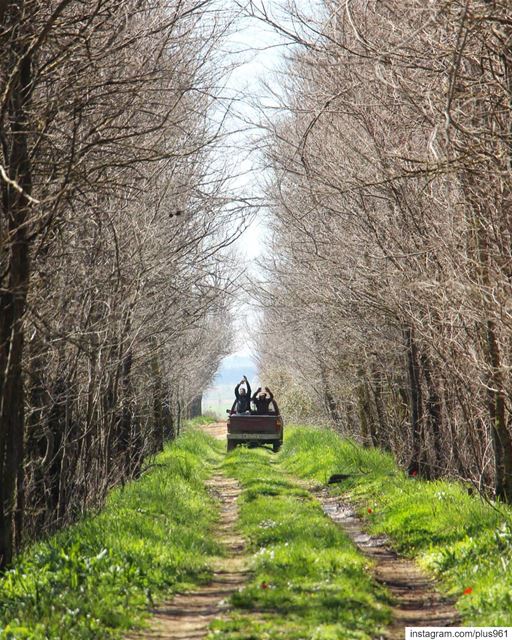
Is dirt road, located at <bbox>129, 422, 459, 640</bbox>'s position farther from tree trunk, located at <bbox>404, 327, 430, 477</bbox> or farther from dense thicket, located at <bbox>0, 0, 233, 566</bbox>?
tree trunk, located at <bbox>404, 327, 430, 477</bbox>

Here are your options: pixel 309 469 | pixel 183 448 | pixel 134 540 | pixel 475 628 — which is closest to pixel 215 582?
pixel 134 540

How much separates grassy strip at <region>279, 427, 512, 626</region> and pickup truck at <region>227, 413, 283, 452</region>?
1202 centimetres

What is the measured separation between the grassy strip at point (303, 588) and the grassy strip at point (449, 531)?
73 centimetres

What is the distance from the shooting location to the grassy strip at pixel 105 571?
6.80 meters

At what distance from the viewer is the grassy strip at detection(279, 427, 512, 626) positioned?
7284mm

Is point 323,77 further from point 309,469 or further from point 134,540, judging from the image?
point 309,469

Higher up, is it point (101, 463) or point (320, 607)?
point (101, 463)

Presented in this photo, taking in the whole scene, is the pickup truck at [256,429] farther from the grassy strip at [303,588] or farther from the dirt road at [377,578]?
the dirt road at [377,578]

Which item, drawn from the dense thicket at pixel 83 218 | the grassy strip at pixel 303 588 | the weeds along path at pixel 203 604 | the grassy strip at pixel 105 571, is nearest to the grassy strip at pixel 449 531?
the grassy strip at pixel 303 588

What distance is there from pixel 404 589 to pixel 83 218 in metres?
5.38

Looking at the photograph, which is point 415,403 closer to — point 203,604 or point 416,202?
point 416,202

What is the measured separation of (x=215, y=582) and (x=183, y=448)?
17.6 metres

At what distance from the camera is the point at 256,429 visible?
102 ft

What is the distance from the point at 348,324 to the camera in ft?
58.0
